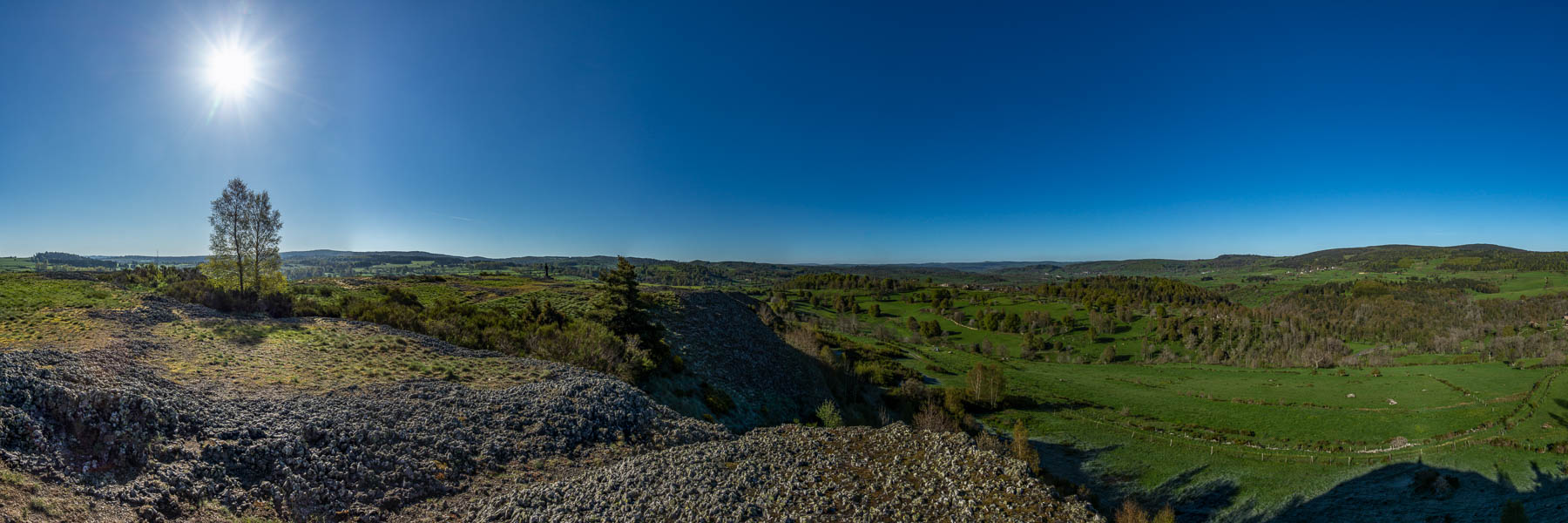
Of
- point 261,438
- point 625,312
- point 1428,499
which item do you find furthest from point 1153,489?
point 261,438

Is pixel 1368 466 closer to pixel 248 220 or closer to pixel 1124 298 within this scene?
pixel 248 220

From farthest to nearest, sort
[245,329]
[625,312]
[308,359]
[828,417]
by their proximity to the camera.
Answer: [828,417] → [625,312] → [245,329] → [308,359]

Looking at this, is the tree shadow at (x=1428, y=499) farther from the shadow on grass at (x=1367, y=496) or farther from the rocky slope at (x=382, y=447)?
the rocky slope at (x=382, y=447)

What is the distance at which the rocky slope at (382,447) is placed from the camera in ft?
28.3

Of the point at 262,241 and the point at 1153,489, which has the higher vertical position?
the point at 262,241

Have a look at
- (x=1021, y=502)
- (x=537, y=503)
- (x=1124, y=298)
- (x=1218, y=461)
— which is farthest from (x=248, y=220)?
(x=1124, y=298)

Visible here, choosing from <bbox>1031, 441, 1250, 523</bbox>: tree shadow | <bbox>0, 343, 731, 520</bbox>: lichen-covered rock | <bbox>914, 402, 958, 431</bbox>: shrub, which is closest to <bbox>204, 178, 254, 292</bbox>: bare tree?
<bbox>0, 343, 731, 520</bbox>: lichen-covered rock

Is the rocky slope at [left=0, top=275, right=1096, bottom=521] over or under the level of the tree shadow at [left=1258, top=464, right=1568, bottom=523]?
over

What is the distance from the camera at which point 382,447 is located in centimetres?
1169

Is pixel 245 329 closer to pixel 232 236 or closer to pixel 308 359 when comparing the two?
pixel 308 359

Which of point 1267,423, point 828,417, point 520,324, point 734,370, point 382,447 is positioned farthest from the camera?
point 1267,423

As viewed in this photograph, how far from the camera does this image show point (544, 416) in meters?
15.2

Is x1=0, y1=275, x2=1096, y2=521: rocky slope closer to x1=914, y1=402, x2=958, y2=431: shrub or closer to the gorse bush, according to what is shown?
the gorse bush

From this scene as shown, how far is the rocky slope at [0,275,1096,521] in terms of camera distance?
8.64 meters
